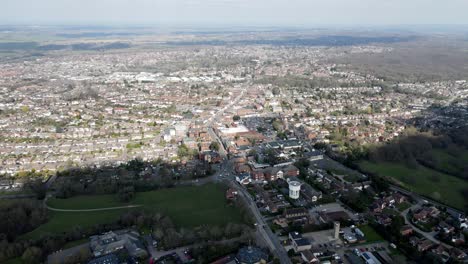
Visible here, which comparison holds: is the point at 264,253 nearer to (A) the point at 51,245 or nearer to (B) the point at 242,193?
(B) the point at 242,193

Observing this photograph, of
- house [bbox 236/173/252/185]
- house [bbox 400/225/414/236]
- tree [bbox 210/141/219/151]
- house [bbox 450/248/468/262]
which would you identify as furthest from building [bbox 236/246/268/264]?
tree [bbox 210/141/219/151]

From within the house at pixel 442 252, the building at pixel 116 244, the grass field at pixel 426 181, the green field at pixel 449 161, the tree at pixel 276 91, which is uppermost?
the tree at pixel 276 91

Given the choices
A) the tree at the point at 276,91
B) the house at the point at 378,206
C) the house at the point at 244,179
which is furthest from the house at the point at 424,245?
the tree at the point at 276,91

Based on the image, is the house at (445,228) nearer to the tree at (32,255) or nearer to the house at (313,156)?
the house at (313,156)

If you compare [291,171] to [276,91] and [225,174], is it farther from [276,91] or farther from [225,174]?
[276,91]

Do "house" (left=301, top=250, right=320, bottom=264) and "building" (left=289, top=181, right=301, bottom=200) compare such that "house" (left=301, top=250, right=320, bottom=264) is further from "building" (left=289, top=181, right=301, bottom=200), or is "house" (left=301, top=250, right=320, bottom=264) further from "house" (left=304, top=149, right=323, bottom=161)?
"house" (left=304, top=149, right=323, bottom=161)
